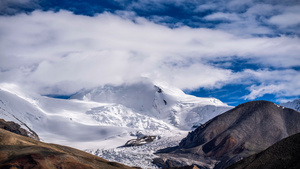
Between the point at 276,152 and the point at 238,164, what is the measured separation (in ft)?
24.9

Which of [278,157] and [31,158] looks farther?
[31,158]

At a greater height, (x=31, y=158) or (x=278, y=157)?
(x=278, y=157)

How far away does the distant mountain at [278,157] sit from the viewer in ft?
175

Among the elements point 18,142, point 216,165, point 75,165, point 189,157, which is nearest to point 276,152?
point 75,165

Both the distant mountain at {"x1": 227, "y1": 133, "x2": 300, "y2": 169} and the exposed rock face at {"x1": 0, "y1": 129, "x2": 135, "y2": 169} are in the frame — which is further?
the exposed rock face at {"x1": 0, "y1": 129, "x2": 135, "y2": 169}

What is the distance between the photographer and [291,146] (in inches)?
2253

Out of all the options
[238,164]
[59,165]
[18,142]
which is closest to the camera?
[238,164]

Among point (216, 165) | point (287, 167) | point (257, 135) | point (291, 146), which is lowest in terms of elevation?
point (287, 167)

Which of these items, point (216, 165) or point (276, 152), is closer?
point (276, 152)

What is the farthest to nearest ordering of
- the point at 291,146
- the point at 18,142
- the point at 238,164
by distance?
the point at 18,142
the point at 238,164
the point at 291,146

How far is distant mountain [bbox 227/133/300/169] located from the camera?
53325 millimetres

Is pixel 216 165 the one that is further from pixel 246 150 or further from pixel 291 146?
pixel 291 146

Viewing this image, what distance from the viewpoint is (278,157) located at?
5628 cm

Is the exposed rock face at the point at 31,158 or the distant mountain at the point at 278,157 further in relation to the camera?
the exposed rock face at the point at 31,158
